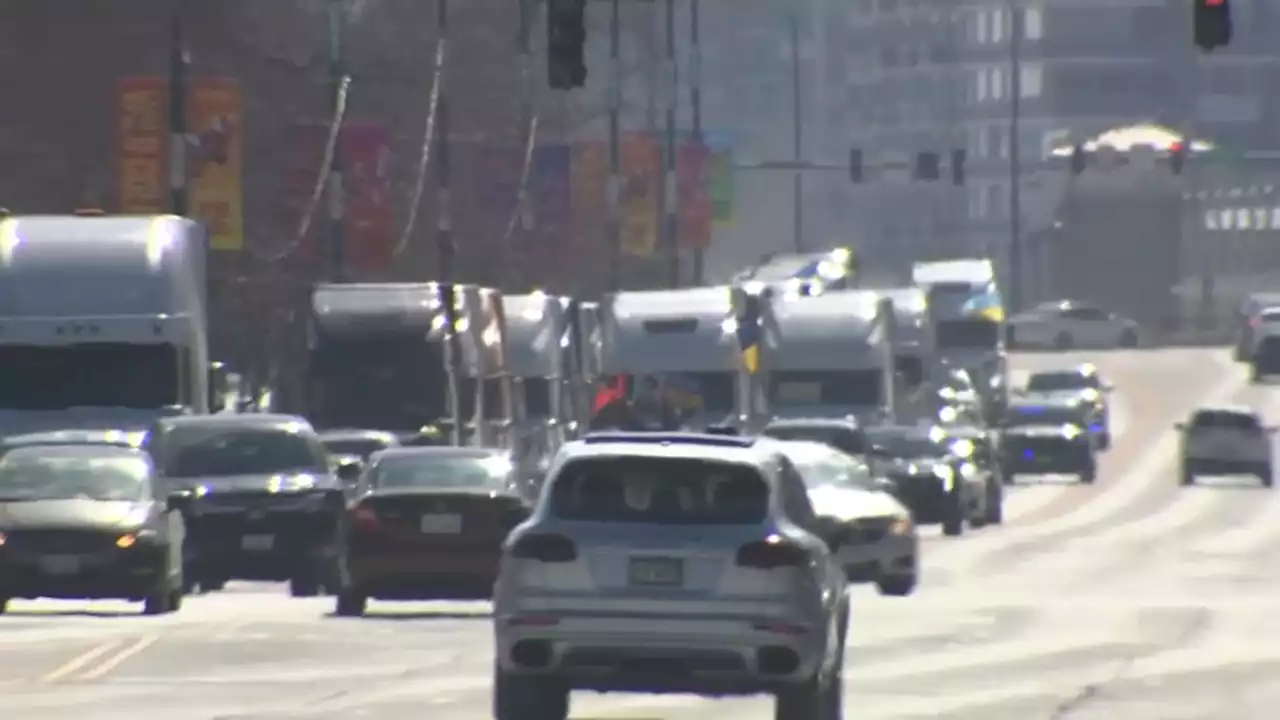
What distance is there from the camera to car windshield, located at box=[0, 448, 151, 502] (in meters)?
33.3

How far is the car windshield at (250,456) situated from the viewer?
3675 centimetres

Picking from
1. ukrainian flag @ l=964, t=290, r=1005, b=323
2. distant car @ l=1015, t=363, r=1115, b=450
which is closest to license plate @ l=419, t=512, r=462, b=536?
ukrainian flag @ l=964, t=290, r=1005, b=323

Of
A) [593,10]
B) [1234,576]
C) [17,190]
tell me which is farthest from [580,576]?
[593,10]

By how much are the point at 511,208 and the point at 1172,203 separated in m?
93.4

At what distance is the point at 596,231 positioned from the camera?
98.2 metres

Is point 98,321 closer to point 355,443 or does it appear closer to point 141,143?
point 355,443

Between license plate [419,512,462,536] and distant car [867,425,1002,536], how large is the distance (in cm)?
2076

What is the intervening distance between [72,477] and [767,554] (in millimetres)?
13988

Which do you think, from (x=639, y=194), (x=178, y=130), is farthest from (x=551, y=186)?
(x=178, y=130)

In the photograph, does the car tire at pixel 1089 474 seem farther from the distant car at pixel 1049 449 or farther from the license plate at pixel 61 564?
the license plate at pixel 61 564

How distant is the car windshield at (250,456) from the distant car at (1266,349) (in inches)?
3294

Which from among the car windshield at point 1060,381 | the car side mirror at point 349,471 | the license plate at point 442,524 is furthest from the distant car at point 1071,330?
the license plate at point 442,524

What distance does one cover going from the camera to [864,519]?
3875 cm

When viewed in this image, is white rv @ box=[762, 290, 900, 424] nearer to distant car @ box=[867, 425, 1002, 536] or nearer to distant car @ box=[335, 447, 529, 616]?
distant car @ box=[867, 425, 1002, 536]
